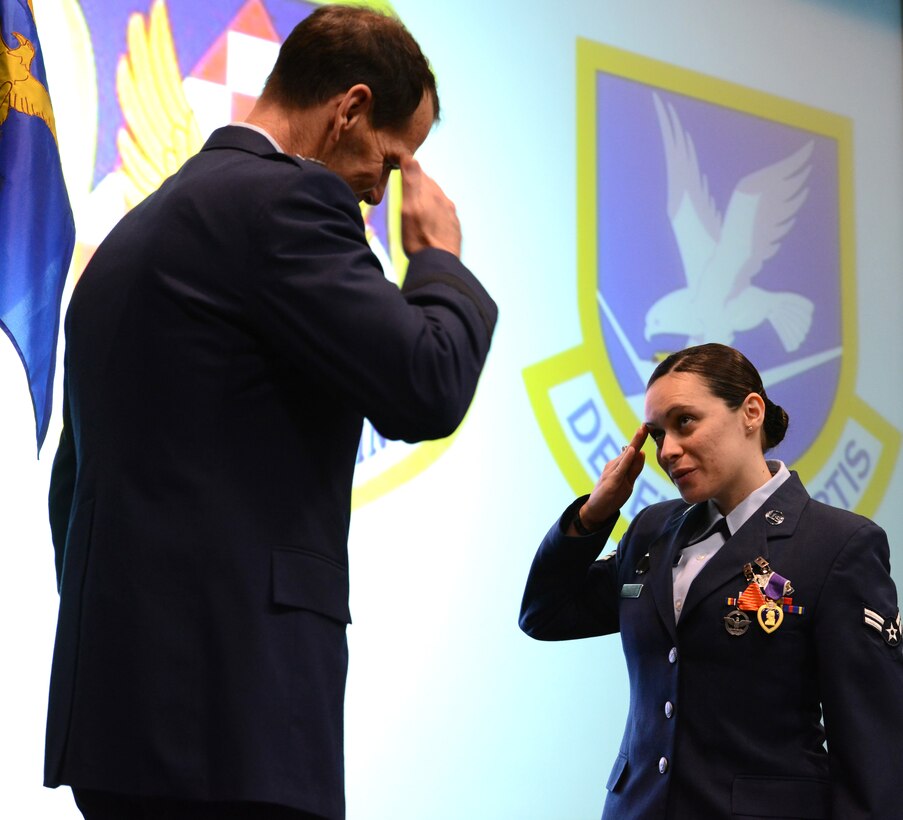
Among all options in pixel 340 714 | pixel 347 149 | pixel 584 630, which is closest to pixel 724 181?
pixel 584 630

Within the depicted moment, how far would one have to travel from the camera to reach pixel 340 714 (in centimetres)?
122

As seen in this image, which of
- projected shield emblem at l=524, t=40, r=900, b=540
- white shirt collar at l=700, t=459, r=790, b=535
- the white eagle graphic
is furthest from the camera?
the white eagle graphic

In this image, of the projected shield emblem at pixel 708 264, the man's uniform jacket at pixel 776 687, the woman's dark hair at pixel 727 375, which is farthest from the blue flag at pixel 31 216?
the man's uniform jacket at pixel 776 687

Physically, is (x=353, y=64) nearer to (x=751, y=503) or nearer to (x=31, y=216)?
(x=751, y=503)

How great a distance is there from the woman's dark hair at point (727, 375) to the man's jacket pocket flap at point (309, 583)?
119 centimetres

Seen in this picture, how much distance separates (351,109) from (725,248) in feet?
10.5

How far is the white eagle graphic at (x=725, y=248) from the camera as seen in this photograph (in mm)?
4246

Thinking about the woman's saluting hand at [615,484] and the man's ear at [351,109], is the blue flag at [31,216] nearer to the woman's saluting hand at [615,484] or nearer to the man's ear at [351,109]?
the woman's saluting hand at [615,484]

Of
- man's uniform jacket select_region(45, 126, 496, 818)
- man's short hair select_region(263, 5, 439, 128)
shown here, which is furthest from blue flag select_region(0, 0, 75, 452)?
man's uniform jacket select_region(45, 126, 496, 818)

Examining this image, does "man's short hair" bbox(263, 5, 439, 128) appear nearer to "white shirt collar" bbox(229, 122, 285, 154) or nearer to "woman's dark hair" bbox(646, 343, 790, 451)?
"white shirt collar" bbox(229, 122, 285, 154)

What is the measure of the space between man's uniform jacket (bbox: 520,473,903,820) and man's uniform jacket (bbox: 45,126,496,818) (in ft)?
3.16

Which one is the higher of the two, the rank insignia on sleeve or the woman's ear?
the woman's ear

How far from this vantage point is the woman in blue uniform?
6.37 ft

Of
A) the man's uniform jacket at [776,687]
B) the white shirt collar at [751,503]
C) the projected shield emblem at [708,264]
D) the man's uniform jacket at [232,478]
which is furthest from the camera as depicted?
the projected shield emblem at [708,264]
